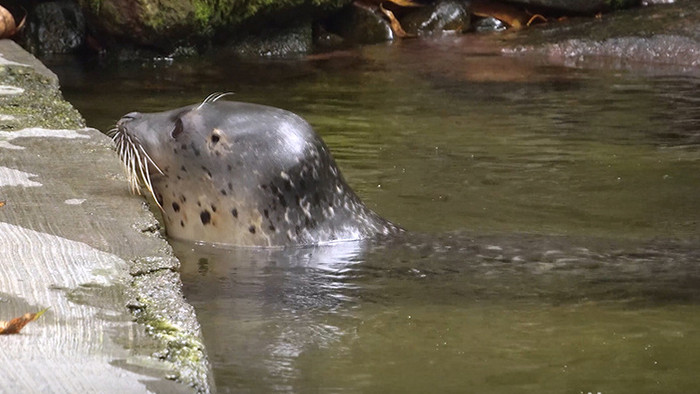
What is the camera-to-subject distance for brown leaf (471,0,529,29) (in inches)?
571

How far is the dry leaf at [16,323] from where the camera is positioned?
3096mm

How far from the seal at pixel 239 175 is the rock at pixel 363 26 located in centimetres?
858

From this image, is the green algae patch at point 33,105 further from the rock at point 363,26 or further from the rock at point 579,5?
the rock at point 579,5

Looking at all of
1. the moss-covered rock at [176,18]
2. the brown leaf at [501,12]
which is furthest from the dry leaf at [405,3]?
the moss-covered rock at [176,18]

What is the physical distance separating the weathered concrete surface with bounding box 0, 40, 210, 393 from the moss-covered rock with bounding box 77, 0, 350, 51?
6.39 m

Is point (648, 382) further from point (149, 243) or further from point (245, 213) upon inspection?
point (245, 213)

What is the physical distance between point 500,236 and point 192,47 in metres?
7.82

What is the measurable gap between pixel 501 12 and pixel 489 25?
0.23 meters

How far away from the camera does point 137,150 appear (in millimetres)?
5383

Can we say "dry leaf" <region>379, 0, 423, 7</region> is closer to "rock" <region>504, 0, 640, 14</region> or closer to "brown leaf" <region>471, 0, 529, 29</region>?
"brown leaf" <region>471, 0, 529, 29</region>

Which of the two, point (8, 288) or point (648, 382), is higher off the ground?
point (8, 288)

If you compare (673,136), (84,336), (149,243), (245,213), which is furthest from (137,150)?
(673,136)

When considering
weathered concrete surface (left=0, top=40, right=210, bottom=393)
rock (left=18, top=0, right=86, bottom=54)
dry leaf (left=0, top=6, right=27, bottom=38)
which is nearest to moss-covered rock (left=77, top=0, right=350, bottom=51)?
rock (left=18, top=0, right=86, bottom=54)

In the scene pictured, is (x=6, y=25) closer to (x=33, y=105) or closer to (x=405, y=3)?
(x=33, y=105)
